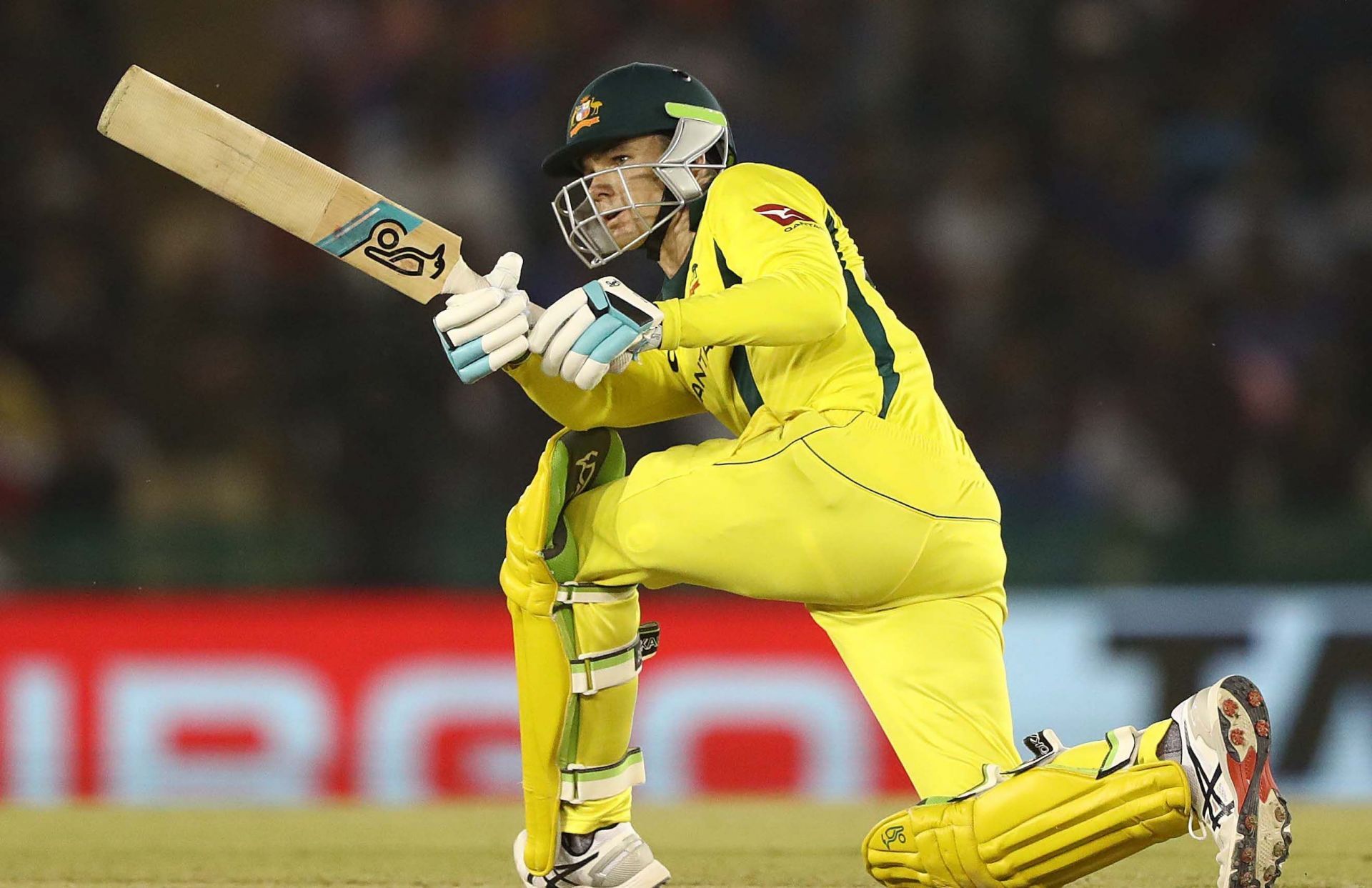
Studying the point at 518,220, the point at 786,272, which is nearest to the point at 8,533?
the point at 518,220

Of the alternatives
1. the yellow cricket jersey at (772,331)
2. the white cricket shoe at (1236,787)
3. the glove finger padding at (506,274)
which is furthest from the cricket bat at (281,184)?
the white cricket shoe at (1236,787)

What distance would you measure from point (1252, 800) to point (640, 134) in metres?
1.45

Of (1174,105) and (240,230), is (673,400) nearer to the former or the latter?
(240,230)

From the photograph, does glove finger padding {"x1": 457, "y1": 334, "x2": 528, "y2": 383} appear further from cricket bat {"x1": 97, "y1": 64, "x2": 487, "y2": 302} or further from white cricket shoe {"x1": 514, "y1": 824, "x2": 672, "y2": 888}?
white cricket shoe {"x1": 514, "y1": 824, "x2": 672, "y2": 888}

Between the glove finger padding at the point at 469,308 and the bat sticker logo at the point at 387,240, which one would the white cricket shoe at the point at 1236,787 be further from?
the bat sticker logo at the point at 387,240

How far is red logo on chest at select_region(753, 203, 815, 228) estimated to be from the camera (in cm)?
278

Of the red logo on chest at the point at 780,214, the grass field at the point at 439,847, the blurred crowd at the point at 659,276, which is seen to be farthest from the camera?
the blurred crowd at the point at 659,276

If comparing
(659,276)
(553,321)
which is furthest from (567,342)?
(659,276)

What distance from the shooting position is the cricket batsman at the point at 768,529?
2.57m

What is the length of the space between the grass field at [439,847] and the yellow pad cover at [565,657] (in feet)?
1.32

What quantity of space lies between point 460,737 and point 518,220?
7.42 ft

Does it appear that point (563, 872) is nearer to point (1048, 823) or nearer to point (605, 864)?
point (605, 864)

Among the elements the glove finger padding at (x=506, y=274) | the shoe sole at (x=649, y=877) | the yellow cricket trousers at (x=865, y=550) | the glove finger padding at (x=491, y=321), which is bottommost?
the shoe sole at (x=649, y=877)

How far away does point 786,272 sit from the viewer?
267 centimetres
